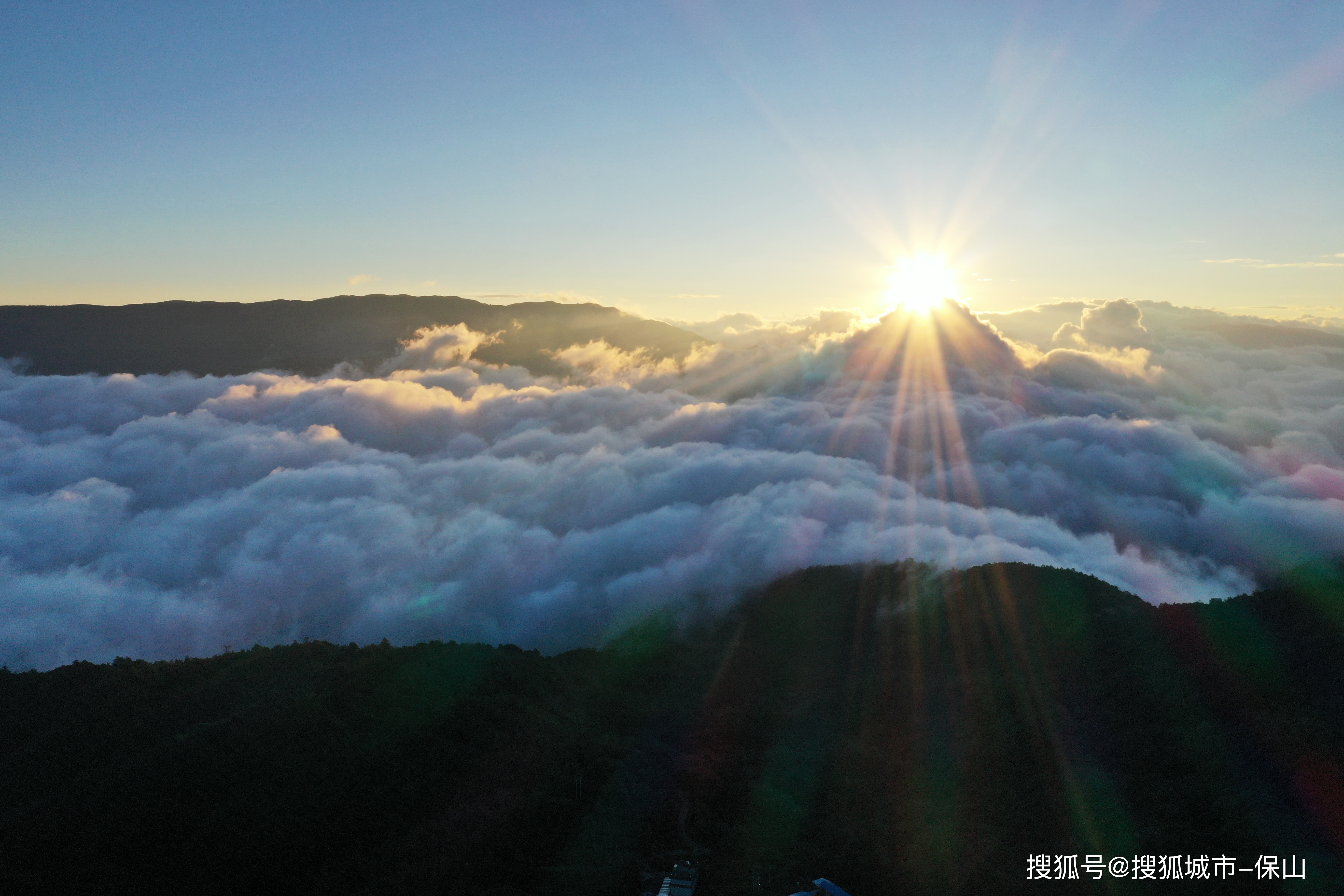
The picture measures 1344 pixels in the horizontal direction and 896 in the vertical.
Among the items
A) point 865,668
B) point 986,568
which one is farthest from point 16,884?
point 986,568

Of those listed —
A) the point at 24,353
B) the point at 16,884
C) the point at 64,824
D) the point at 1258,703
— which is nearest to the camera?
the point at 16,884

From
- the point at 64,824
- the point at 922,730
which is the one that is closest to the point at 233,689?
the point at 64,824

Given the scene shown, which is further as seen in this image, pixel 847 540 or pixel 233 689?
pixel 847 540

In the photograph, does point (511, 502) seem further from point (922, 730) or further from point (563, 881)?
point (563, 881)

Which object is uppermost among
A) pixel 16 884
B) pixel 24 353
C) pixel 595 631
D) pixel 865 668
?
pixel 24 353

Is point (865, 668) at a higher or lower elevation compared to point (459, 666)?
lower

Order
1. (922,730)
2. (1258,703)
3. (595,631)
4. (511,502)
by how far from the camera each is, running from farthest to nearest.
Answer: (511,502) < (595,631) < (922,730) < (1258,703)
